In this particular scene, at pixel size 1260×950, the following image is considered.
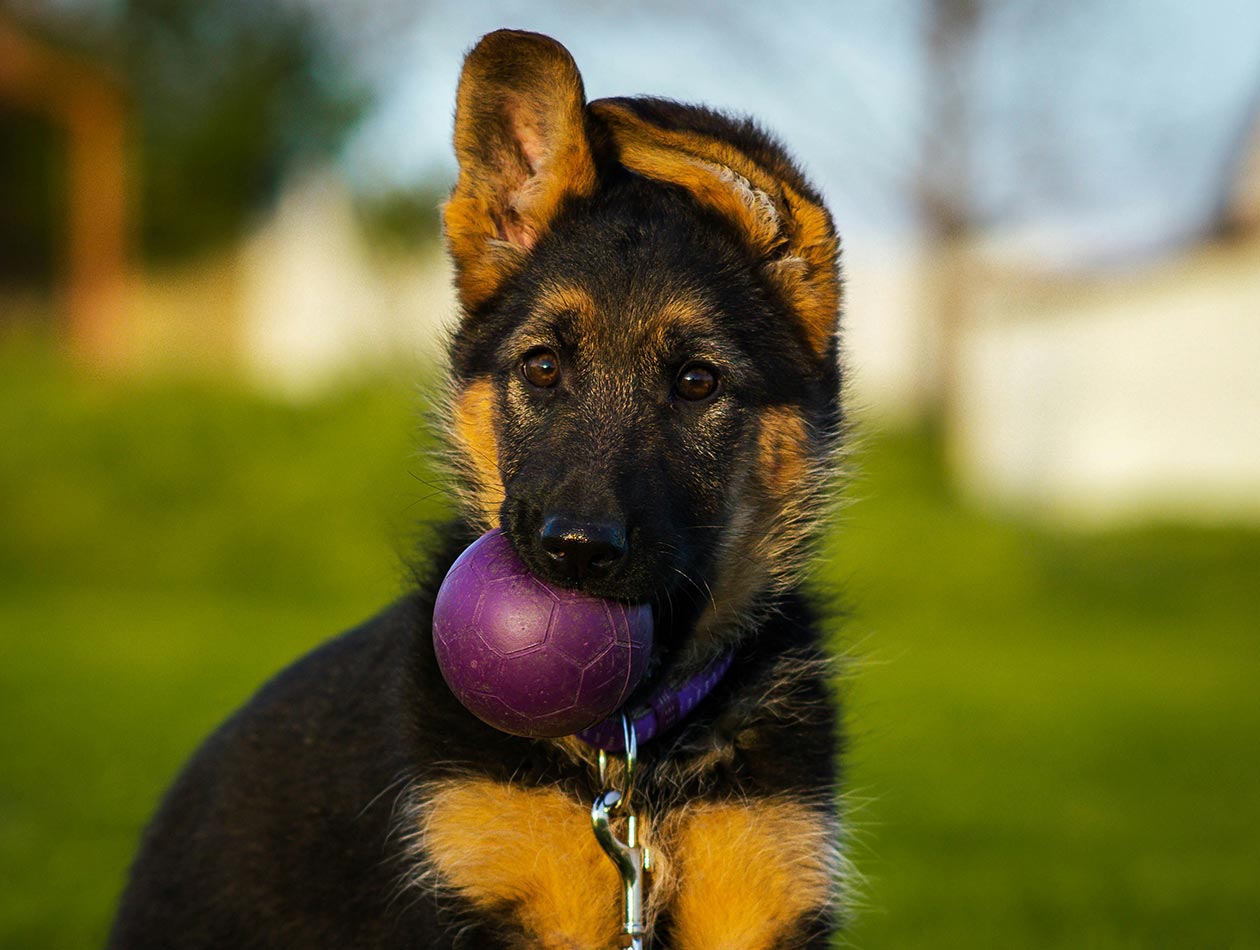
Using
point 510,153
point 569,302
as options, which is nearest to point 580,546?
point 569,302

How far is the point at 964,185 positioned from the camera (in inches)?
924

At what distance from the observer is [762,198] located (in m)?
4.03

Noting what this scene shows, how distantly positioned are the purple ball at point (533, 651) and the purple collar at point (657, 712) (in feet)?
0.86

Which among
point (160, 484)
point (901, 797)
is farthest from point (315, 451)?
point (901, 797)

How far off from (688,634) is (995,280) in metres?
21.7

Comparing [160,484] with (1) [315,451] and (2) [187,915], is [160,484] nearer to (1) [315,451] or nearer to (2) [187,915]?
(1) [315,451]

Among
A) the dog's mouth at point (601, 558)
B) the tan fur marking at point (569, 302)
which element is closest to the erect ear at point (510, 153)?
the tan fur marking at point (569, 302)

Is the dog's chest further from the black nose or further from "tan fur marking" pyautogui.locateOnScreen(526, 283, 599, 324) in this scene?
"tan fur marking" pyautogui.locateOnScreen(526, 283, 599, 324)

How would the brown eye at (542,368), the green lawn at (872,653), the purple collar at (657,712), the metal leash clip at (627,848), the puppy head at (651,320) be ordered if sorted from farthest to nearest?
the green lawn at (872,653) → the brown eye at (542,368) → the puppy head at (651,320) → the purple collar at (657,712) → the metal leash clip at (627,848)

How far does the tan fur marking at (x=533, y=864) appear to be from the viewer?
3.41 metres

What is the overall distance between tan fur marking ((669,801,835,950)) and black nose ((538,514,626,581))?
2.34 feet

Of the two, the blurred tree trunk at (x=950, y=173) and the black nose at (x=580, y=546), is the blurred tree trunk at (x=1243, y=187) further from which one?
the black nose at (x=580, y=546)

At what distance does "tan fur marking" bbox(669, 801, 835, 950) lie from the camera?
349 centimetres

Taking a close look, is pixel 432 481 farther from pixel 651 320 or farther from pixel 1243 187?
pixel 1243 187
